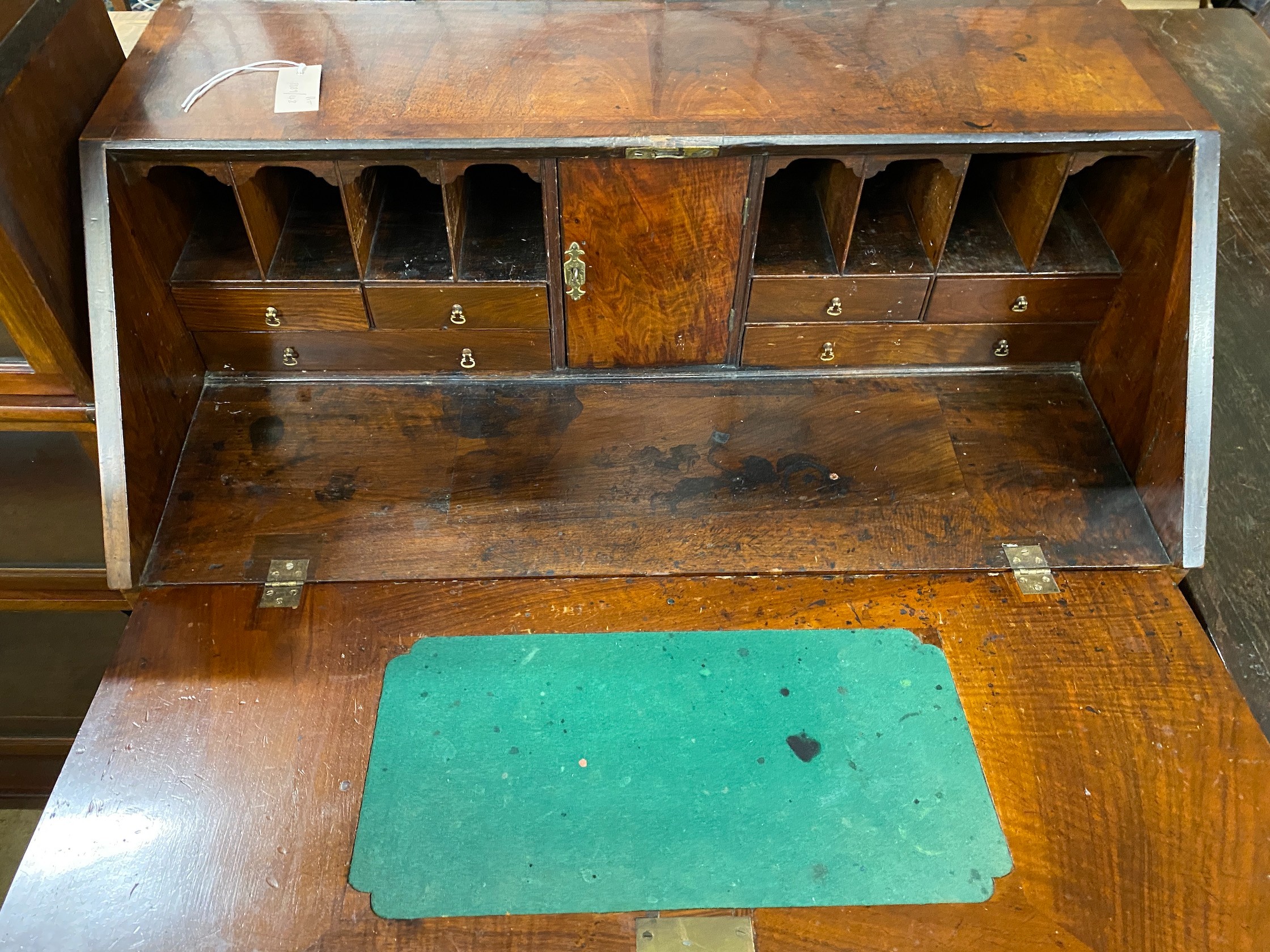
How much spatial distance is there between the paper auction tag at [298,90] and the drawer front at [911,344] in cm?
83

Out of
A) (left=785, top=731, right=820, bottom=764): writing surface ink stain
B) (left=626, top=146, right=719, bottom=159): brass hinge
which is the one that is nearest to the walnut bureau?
(left=626, top=146, right=719, bottom=159): brass hinge

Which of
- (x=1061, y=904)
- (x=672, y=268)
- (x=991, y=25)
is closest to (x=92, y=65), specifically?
(x=672, y=268)

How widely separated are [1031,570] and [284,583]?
121 centimetres

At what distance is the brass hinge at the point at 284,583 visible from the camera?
1.39 m

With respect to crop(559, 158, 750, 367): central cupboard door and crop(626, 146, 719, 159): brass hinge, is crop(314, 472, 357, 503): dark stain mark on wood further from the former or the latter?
crop(626, 146, 719, 159): brass hinge

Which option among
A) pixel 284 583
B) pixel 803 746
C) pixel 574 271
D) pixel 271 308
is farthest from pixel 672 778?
pixel 271 308

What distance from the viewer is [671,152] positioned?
52.9 inches

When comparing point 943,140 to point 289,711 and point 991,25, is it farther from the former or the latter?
point 289,711

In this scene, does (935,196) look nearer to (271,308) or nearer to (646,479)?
(646,479)

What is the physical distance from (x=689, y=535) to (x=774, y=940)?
2.01 ft

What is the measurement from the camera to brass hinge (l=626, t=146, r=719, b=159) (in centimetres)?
134

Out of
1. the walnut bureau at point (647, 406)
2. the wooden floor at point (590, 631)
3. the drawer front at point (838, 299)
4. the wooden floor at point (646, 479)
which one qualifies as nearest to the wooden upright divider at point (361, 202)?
the walnut bureau at point (647, 406)

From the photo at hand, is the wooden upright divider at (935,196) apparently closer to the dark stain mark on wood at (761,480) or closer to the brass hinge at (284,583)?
the dark stain mark on wood at (761,480)

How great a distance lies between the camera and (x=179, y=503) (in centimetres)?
150
